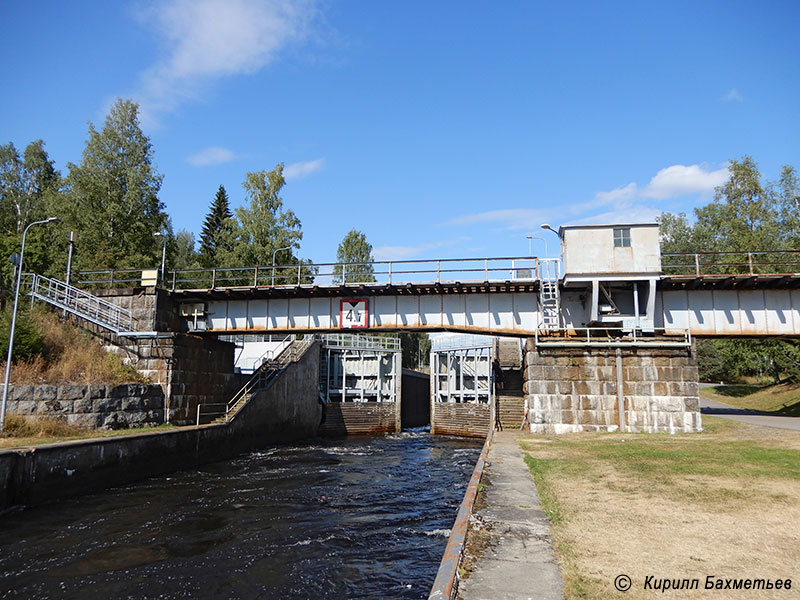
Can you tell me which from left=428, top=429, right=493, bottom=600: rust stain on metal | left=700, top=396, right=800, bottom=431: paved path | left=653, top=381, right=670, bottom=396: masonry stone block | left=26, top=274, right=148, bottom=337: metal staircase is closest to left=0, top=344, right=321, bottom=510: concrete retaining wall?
left=26, top=274, right=148, bottom=337: metal staircase

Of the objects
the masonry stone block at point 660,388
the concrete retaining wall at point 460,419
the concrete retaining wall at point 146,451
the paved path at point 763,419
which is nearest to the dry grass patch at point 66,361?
the concrete retaining wall at point 146,451

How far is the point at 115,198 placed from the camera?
4266 centimetres

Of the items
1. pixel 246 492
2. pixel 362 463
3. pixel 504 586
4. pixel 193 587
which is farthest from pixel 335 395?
pixel 504 586

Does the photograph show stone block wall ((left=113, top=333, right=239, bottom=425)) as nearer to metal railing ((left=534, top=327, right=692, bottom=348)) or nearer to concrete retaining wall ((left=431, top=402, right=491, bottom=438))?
metal railing ((left=534, top=327, right=692, bottom=348))

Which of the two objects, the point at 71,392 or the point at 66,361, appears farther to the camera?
the point at 66,361

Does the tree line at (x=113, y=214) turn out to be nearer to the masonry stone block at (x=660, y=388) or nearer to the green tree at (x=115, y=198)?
the green tree at (x=115, y=198)

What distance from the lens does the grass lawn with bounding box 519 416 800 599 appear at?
6051 mm

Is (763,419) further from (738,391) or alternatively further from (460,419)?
(738,391)

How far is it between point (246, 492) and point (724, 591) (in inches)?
593

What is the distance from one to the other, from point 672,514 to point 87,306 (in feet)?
91.9

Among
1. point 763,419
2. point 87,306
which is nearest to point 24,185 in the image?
point 87,306

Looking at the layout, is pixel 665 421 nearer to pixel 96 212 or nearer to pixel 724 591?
pixel 724 591

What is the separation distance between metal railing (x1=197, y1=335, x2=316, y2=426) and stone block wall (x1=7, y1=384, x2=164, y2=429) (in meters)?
2.79

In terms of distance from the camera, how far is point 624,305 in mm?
26094
